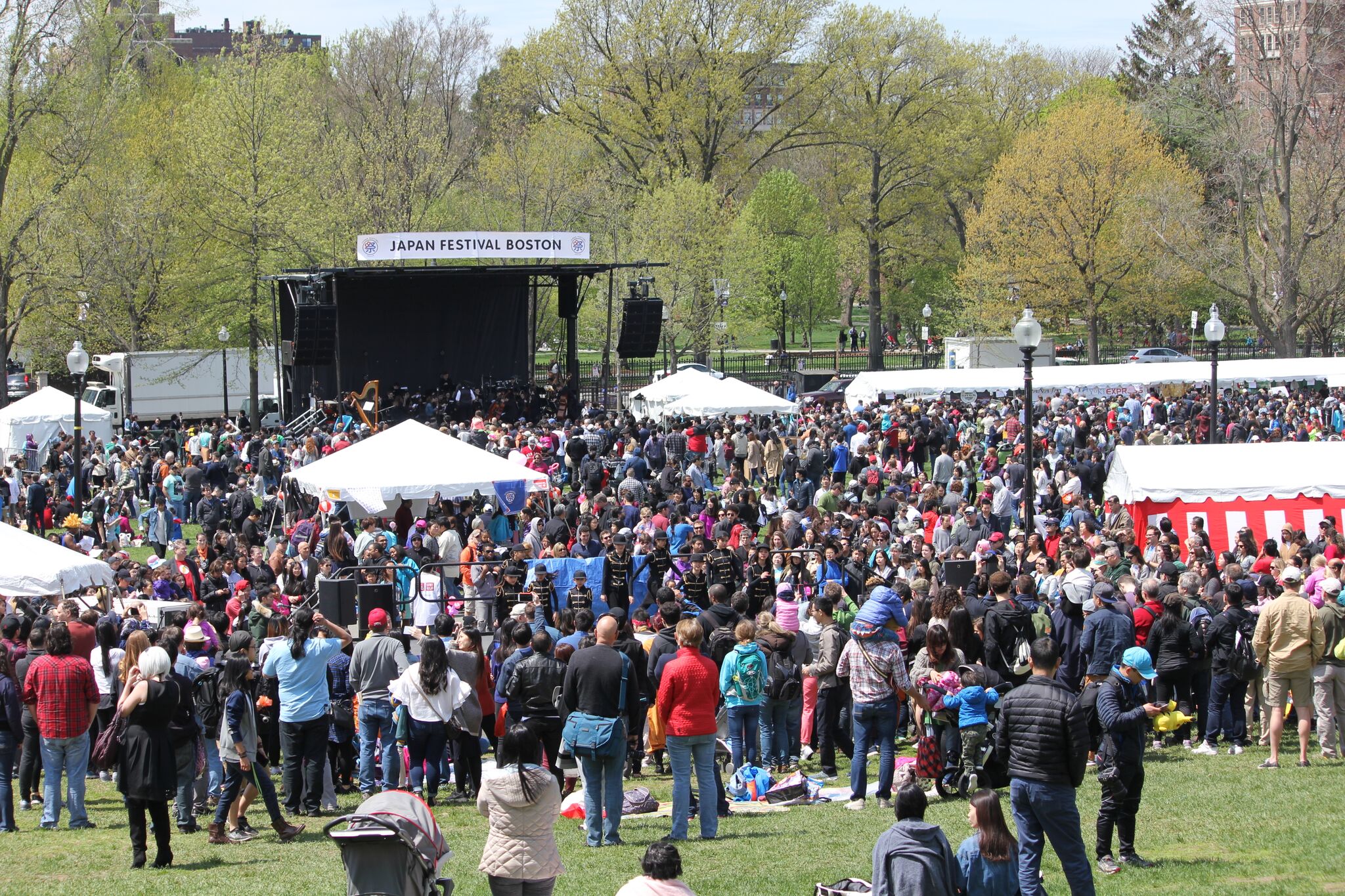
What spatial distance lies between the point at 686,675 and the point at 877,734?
1521 mm

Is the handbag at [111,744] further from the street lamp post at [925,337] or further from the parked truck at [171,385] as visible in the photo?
the street lamp post at [925,337]

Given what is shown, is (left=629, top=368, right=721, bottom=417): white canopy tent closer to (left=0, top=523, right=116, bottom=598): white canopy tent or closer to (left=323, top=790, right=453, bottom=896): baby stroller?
(left=0, top=523, right=116, bottom=598): white canopy tent

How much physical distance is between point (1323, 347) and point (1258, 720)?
127 ft

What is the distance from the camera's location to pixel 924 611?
418 inches

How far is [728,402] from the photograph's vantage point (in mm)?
25328

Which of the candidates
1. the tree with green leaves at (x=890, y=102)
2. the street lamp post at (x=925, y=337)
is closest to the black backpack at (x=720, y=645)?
the tree with green leaves at (x=890, y=102)

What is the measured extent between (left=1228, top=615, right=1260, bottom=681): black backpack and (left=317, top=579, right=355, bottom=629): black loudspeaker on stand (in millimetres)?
7384

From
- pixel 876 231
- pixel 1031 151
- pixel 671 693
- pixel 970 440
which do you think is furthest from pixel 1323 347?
pixel 671 693

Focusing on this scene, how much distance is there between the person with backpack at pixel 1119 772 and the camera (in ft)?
24.0

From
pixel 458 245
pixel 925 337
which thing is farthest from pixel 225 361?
pixel 925 337

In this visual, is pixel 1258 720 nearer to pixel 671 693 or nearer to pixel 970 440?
pixel 671 693

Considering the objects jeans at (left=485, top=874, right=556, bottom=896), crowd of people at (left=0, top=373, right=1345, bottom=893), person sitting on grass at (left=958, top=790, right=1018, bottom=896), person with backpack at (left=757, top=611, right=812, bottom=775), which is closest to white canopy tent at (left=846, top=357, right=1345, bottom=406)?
crowd of people at (left=0, top=373, right=1345, bottom=893)

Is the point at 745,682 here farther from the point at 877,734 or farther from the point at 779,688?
the point at 877,734

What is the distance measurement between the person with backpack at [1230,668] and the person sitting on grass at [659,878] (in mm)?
6073
